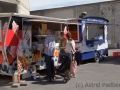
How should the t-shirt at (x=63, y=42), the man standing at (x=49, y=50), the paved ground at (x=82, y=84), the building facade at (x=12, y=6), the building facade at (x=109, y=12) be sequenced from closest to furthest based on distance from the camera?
the paved ground at (x=82, y=84) → the man standing at (x=49, y=50) → the t-shirt at (x=63, y=42) → the building facade at (x=12, y=6) → the building facade at (x=109, y=12)

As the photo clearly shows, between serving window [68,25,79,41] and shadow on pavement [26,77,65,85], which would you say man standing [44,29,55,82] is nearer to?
shadow on pavement [26,77,65,85]

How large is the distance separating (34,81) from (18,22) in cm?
223

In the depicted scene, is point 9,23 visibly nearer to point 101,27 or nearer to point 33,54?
point 33,54

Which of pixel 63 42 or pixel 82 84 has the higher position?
pixel 63 42

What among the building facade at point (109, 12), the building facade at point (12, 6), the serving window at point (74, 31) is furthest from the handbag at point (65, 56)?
Answer: the building facade at point (109, 12)

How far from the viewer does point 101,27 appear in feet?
45.1

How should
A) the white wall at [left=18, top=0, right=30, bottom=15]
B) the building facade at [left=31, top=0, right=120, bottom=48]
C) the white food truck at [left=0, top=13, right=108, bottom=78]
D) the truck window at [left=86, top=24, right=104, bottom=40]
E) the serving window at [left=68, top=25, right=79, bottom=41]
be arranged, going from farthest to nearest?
the building facade at [left=31, top=0, right=120, bottom=48], the white wall at [left=18, top=0, right=30, bottom=15], the truck window at [left=86, top=24, right=104, bottom=40], the serving window at [left=68, top=25, right=79, bottom=41], the white food truck at [left=0, top=13, right=108, bottom=78]

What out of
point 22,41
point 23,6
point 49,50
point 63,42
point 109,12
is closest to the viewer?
point 49,50

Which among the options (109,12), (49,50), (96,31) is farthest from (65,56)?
(109,12)

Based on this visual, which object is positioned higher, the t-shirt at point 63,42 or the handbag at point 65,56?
the t-shirt at point 63,42

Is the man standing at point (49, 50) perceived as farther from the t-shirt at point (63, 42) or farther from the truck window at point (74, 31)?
the truck window at point (74, 31)

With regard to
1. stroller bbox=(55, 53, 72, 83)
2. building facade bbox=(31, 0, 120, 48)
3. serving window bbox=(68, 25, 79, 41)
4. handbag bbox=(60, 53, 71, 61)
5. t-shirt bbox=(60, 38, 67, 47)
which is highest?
building facade bbox=(31, 0, 120, 48)

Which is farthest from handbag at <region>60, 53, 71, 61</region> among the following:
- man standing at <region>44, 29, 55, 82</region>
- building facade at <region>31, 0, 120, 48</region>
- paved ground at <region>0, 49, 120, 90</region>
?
building facade at <region>31, 0, 120, 48</region>

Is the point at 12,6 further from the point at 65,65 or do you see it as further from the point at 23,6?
the point at 65,65
